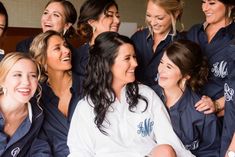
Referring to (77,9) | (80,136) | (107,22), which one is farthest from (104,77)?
(77,9)

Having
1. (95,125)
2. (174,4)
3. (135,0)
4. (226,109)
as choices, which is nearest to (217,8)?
(174,4)

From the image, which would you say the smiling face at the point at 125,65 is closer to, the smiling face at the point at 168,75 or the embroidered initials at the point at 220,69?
the smiling face at the point at 168,75

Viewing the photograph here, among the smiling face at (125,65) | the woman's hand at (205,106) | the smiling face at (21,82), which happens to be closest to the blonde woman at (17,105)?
the smiling face at (21,82)

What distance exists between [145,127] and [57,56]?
0.62m

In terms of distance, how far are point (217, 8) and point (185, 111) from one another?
1.94ft

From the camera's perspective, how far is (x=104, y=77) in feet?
6.24

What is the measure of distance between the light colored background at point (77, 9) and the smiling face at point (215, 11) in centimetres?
190

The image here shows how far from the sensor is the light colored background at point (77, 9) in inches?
140

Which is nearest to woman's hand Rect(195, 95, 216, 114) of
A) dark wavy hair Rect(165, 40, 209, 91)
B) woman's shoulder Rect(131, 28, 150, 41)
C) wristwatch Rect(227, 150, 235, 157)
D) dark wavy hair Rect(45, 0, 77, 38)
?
dark wavy hair Rect(165, 40, 209, 91)

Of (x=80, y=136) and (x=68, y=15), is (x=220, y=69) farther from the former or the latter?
(x=68, y=15)

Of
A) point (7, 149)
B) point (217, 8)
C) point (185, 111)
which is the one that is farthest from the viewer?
point (217, 8)

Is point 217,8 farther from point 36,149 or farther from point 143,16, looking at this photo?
point 143,16

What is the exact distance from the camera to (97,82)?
1.91 metres

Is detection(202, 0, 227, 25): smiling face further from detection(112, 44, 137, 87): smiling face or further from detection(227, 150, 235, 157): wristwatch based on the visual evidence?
detection(227, 150, 235, 157): wristwatch
